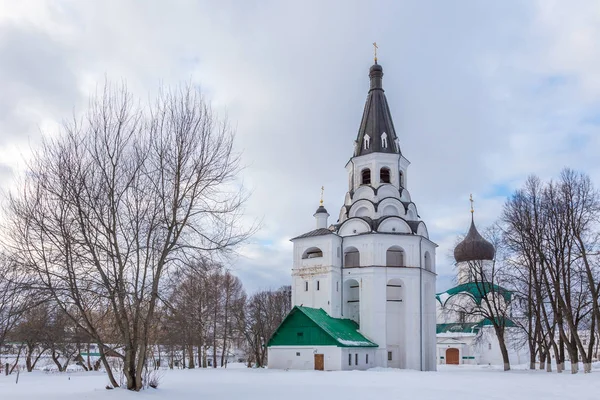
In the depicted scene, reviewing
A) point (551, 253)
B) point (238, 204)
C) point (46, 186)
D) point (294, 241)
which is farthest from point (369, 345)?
point (46, 186)

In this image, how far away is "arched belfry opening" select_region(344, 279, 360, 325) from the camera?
1662 inches

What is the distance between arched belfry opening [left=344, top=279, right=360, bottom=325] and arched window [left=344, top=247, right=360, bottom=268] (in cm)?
134

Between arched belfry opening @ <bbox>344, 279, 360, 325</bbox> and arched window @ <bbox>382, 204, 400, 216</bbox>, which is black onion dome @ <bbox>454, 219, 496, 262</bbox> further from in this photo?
arched belfry opening @ <bbox>344, 279, 360, 325</bbox>

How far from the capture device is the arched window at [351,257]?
42.2 m

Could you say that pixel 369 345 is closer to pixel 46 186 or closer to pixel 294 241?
pixel 294 241

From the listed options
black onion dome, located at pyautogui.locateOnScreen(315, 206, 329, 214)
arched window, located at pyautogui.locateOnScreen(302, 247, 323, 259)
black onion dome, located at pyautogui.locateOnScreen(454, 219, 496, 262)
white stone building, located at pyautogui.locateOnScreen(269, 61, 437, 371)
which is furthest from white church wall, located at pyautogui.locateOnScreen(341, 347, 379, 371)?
black onion dome, located at pyautogui.locateOnScreen(454, 219, 496, 262)

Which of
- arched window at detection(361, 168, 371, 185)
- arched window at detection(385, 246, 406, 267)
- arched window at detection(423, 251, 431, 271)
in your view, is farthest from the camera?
arched window at detection(361, 168, 371, 185)

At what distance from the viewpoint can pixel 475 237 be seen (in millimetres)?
56000

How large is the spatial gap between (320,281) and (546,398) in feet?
80.1

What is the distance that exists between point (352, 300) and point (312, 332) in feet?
26.6

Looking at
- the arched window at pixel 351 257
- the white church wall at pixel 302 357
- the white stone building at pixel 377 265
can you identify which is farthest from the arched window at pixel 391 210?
the white church wall at pixel 302 357

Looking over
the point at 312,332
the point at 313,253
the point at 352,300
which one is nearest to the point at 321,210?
the point at 313,253

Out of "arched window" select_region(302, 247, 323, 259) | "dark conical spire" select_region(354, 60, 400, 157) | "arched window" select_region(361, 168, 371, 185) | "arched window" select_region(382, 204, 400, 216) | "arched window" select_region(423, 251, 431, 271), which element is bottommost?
"arched window" select_region(423, 251, 431, 271)

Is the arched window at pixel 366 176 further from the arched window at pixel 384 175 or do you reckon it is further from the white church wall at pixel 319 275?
the white church wall at pixel 319 275
